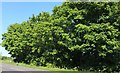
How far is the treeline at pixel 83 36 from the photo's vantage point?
38.8 metres

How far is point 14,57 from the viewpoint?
67750mm

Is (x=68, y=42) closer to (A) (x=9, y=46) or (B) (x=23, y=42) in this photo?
(B) (x=23, y=42)

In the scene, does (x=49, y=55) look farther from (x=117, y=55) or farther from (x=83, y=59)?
(x=117, y=55)

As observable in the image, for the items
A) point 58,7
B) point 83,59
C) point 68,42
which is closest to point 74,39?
point 68,42

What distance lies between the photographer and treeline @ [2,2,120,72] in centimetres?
3875

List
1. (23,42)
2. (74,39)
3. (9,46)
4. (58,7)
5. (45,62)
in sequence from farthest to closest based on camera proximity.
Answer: (9,46), (23,42), (45,62), (58,7), (74,39)

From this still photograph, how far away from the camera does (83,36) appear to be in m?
40.0

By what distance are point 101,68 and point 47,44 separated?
10.2 meters

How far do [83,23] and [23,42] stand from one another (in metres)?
19.3

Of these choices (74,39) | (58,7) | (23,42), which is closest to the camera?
(74,39)

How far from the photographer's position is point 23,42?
5741 centimetres

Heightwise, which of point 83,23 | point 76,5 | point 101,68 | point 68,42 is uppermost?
point 76,5

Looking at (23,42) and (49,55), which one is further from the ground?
(23,42)

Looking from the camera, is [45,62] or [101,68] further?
[45,62]
